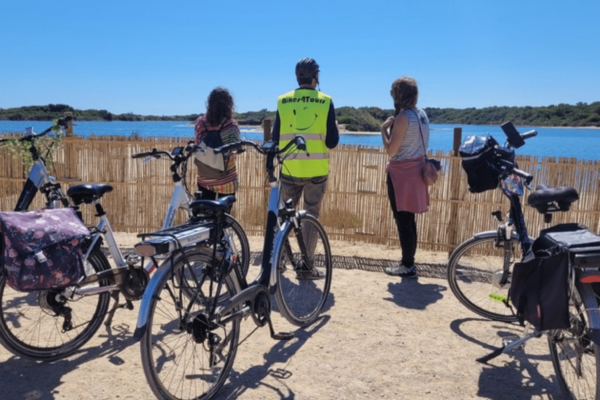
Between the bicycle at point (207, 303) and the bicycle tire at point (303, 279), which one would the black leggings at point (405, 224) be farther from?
the bicycle at point (207, 303)

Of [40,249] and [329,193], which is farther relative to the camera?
[329,193]

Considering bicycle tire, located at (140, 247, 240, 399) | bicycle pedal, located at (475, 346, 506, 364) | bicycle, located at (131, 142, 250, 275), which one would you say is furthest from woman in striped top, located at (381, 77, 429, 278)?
bicycle tire, located at (140, 247, 240, 399)

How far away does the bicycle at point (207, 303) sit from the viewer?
2.64 metres

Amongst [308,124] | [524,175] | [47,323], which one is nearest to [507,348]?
[524,175]

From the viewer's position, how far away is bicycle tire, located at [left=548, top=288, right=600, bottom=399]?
280 cm

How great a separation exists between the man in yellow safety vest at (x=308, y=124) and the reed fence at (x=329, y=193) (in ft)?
6.39

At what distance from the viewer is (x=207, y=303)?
9.48ft

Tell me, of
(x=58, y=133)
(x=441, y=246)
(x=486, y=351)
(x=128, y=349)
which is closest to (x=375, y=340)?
(x=486, y=351)

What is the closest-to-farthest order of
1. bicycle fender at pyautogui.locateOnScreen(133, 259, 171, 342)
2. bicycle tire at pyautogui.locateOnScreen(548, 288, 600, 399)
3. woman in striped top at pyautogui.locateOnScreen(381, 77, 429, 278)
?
1. bicycle fender at pyautogui.locateOnScreen(133, 259, 171, 342)
2. bicycle tire at pyautogui.locateOnScreen(548, 288, 600, 399)
3. woman in striped top at pyautogui.locateOnScreen(381, 77, 429, 278)

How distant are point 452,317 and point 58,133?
13.8ft

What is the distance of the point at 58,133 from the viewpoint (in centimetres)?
537

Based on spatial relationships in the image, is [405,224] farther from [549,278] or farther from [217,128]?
[549,278]

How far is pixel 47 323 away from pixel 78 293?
874 mm

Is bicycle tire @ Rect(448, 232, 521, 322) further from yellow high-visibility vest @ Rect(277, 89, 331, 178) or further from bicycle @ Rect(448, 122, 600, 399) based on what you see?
yellow high-visibility vest @ Rect(277, 89, 331, 178)
